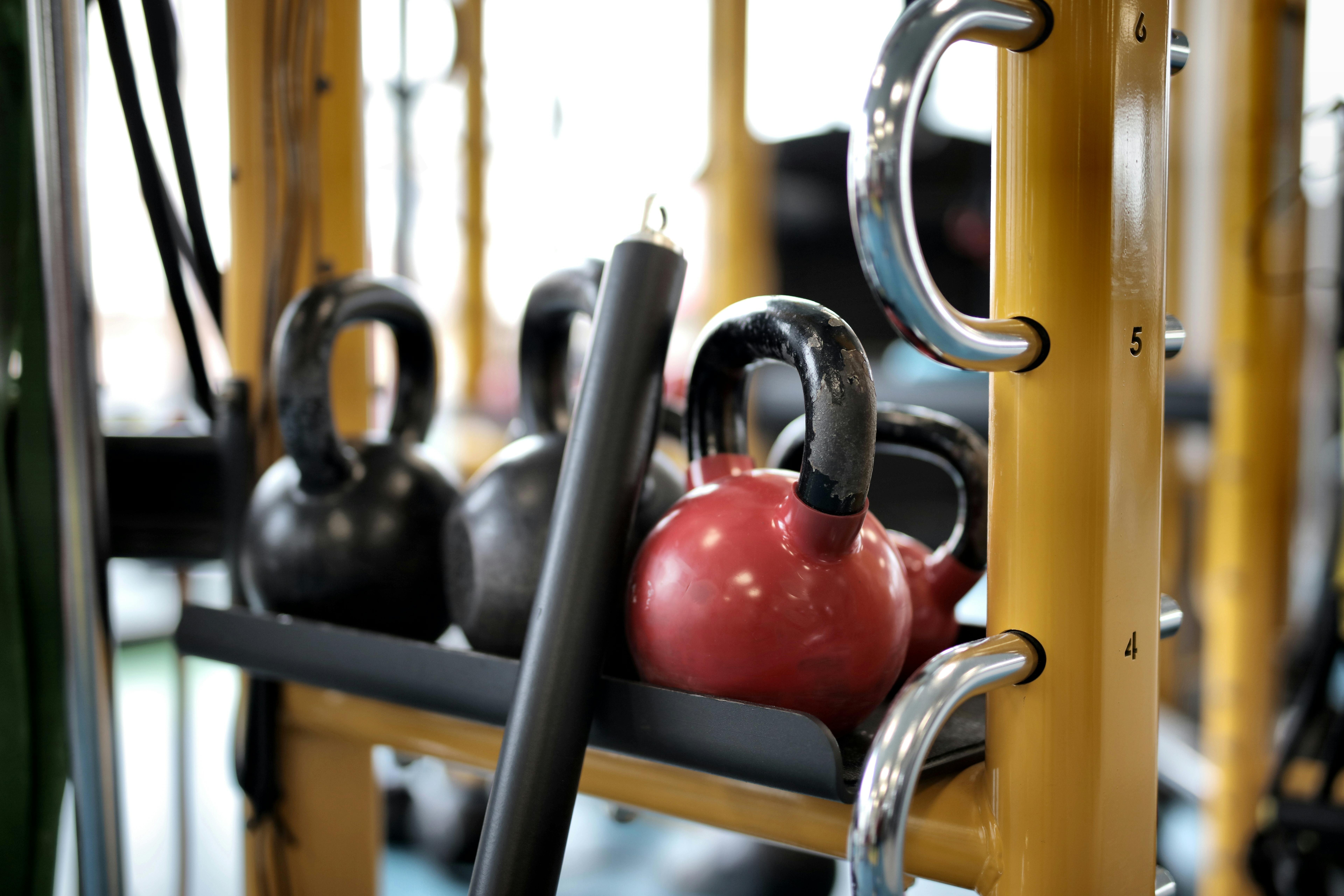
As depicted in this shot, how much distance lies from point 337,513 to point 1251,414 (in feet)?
4.19

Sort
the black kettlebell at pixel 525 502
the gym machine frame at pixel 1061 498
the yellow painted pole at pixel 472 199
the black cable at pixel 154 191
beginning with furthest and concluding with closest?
the yellow painted pole at pixel 472 199 < the black cable at pixel 154 191 < the black kettlebell at pixel 525 502 < the gym machine frame at pixel 1061 498

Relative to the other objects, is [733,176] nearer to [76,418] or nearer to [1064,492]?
[76,418]

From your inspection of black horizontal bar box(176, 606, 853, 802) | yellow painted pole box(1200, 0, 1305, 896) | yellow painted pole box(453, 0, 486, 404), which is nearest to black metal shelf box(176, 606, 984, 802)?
black horizontal bar box(176, 606, 853, 802)

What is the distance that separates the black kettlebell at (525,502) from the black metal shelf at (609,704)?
0.04 m

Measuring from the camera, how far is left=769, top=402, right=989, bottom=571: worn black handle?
570 mm

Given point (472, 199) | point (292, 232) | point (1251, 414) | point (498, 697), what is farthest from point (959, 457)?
point (472, 199)

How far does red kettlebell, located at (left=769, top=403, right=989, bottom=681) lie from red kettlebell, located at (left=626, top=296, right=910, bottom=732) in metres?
0.09

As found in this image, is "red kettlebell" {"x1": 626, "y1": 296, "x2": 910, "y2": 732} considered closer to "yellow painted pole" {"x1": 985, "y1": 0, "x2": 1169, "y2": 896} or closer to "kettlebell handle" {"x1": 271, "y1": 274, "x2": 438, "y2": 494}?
"yellow painted pole" {"x1": 985, "y1": 0, "x2": 1169, "y2": 896}

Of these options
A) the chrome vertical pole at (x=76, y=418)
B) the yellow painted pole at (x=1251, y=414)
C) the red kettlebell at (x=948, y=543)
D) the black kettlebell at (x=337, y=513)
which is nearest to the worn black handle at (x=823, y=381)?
the red kettlebell at (x=948, y=543)

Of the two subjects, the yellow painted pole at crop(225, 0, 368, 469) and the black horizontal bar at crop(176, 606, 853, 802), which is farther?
the yellow painted pole at crop(225, 0, 368, 469)

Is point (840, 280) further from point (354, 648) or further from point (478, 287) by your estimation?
point (354, 648)

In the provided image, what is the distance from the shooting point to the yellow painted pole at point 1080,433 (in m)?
0.40

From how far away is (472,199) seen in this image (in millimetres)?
2191

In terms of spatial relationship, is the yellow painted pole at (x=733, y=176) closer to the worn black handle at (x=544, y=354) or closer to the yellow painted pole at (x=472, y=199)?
the yellow painted pole at (x=472, y=199)
